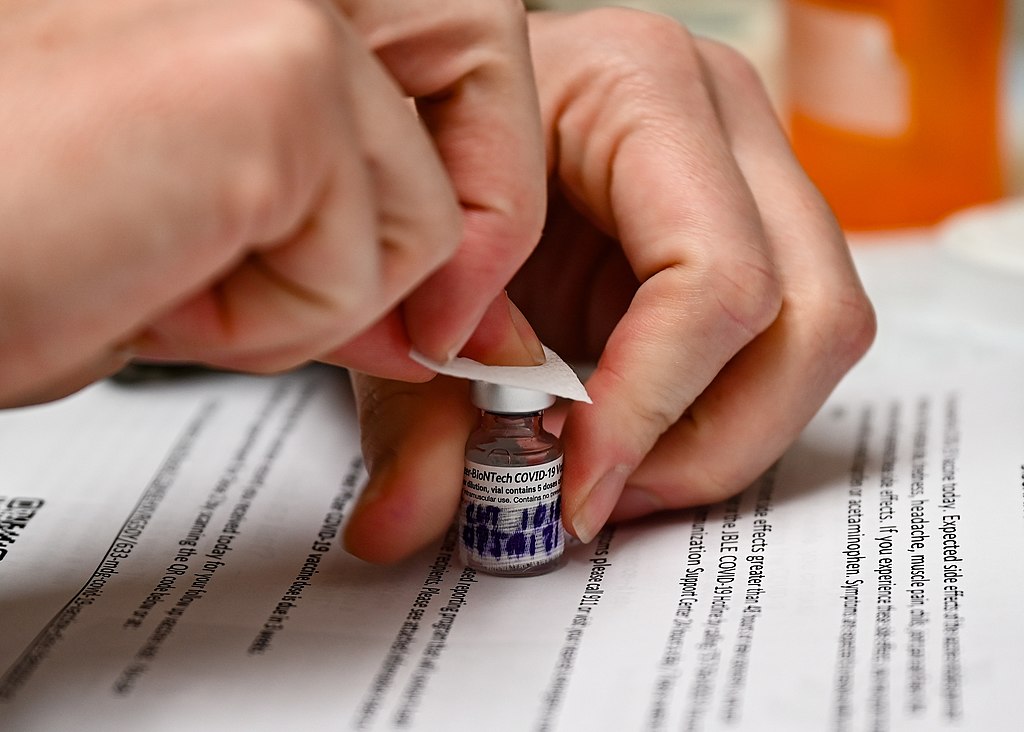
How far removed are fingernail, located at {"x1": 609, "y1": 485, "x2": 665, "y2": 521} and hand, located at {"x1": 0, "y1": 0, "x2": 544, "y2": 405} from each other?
200mm

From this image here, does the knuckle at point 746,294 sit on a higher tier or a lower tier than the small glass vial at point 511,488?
higher

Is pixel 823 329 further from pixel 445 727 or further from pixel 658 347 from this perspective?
pixel 445 727

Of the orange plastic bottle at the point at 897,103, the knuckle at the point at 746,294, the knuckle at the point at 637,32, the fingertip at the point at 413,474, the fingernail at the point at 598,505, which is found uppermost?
the knuckle at the point at 637,32

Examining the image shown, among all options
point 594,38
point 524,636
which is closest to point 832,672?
point 524,636

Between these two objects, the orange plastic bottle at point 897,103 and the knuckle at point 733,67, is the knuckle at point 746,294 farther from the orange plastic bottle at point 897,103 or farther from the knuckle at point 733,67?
the orange plastic bottle at point 897,103

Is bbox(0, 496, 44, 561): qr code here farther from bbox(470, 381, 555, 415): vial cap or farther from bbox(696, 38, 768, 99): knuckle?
bbox(696, 38, 768, 99): knuckle

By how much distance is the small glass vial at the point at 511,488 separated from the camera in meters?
0.61

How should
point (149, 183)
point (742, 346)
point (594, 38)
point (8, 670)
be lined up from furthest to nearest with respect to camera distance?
point (594, 38)
point (742, 346)
point (8, 670)
point (149, 183)

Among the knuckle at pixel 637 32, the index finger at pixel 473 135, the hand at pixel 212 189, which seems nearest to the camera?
the hand at pixel 212 189

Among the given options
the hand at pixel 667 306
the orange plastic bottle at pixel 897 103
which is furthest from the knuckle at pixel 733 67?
the orange plastic bottle at pixel 897 103

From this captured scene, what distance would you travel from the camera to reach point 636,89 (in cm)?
74

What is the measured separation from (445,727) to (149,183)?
10.1 inches

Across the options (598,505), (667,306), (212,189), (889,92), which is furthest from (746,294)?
(889,92)

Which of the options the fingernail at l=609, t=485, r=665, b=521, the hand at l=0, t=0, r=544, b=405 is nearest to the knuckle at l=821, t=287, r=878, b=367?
the fingernail at l=609, t=485, r=665, b=521
